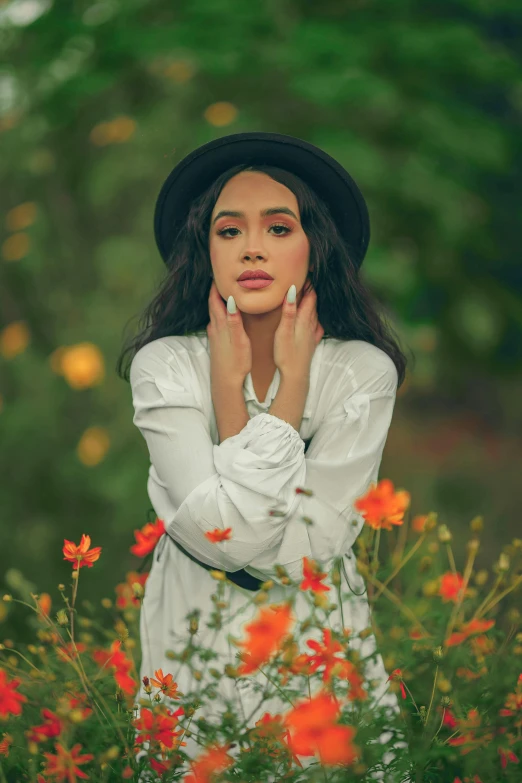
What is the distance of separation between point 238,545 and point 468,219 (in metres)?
2.76

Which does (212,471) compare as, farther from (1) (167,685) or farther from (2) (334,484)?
(1) (167,685)

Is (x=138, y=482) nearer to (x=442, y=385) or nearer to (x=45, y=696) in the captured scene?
(x=45, y=696)

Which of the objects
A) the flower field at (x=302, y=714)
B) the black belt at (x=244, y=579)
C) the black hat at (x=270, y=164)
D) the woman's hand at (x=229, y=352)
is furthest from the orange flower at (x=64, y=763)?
the black hat at (x=270, y=164)

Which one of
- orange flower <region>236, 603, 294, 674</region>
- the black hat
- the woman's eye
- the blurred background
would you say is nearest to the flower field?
orange flower <region>236, 603, 294, 674</region>

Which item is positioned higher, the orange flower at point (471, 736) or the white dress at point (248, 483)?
the white dress at point (248, 483)

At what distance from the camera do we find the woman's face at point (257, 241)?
6.13 feet

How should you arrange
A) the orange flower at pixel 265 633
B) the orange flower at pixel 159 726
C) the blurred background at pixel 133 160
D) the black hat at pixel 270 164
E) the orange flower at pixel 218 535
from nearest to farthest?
the orange flower at pixel 265 633
the orange flower at pixel 159 726
the orange flower at pixel 218 535
the black hat at pixel 270 164
the blurred background at pixel 133 160

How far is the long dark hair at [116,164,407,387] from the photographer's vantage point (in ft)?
6.40

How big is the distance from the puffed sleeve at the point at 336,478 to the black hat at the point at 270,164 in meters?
0.38

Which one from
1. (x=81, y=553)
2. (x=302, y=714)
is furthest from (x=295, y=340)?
(x=302, y=714)

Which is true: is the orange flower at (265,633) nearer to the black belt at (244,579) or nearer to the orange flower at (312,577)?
the orange flower at (312,577)

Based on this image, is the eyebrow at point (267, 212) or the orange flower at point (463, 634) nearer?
the orange flower at point (463, 634)

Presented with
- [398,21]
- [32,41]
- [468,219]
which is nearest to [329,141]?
[398,21]

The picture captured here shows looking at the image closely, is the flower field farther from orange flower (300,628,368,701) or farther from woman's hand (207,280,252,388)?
woman's hand (207,280,252,388)
